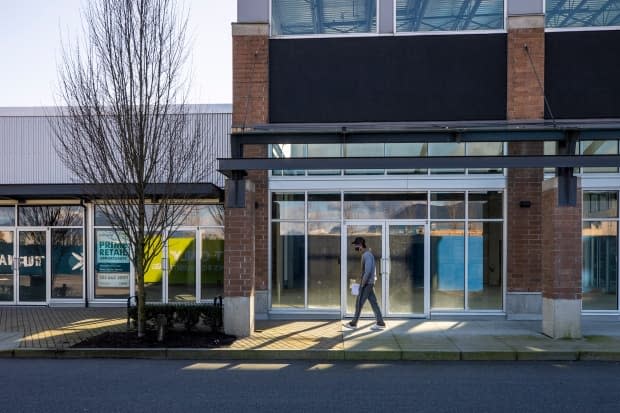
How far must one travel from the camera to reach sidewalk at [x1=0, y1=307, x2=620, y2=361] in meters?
8.07

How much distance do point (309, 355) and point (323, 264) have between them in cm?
352

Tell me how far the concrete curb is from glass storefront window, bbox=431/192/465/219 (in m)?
3.92

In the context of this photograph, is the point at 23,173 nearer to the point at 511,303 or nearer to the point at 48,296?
the point at 48,296

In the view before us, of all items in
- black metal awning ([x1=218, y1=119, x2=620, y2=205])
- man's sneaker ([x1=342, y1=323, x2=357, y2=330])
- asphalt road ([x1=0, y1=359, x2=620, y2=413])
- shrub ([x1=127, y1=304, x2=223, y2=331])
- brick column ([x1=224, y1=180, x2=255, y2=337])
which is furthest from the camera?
man's sneaker ([x1=342, y1=323, x2=357, y2=330])

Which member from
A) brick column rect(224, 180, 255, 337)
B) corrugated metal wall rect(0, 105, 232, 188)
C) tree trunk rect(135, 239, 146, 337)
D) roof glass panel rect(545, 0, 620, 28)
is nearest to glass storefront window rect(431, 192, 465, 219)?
brick column rect(224, 180, 255, 337)

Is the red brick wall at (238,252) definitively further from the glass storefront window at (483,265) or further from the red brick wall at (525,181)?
the red brick wall at (525,181)

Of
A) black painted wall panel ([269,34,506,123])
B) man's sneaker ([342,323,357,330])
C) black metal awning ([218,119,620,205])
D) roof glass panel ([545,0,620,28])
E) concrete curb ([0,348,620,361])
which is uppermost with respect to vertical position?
roof glass panel ([545,0,620,28])

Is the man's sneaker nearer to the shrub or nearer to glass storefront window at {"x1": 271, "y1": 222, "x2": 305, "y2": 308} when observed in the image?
glass storefront window at {"x1": 271, "y1": 222, "x2": 305, "y2": 308}

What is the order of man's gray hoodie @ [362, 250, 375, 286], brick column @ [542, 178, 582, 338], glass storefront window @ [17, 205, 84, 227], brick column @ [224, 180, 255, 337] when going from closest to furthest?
brick column @ [542, 178, 582, 338] → brick column @ [224, 180, 255, 337] → man's gray hoodie @ [362, 250, 375, 286] → glass storefront window @ [17, 205, 84, 227]

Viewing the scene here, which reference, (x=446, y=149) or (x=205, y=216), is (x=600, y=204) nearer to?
(x=446, y=149)

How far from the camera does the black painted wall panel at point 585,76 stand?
10984 millimetres

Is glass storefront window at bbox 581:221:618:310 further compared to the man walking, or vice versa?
glass storefront window at bbox 581:221:618:310

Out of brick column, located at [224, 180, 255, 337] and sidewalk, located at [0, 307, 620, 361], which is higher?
brick column, located at [224, 180, 255, 337]

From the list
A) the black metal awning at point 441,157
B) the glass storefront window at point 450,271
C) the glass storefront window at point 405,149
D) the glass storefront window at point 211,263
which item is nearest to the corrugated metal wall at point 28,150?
the glass storefront window at point 211,263
